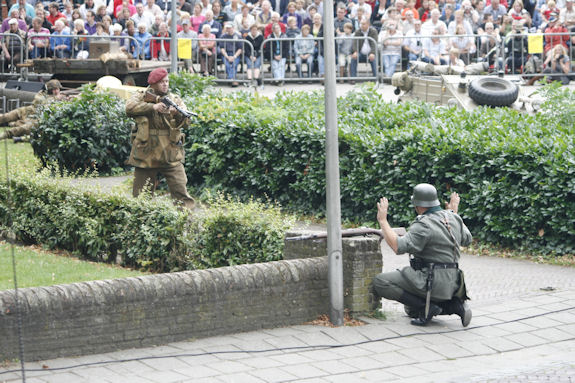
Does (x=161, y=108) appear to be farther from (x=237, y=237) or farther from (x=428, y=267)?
(x=428, y=267)

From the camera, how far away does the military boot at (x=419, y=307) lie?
9.41 meters

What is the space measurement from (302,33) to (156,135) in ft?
48.3

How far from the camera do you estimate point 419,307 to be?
31.1 ft

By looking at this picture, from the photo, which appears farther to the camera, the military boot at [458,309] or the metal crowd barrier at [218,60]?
the metal crowd barrier at [218,60]

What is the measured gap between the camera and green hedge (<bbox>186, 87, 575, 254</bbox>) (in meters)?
13.0

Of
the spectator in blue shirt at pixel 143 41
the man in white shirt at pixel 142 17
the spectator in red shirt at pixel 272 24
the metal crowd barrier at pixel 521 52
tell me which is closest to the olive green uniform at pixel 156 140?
the spectator in blue shirt at pixel 143 41

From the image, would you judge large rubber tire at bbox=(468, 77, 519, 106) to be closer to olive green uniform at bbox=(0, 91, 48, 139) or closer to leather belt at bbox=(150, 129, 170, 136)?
leather belt at bbox=(150, 129, 170, 136)

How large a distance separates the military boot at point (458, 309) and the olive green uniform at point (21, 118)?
12.9 m

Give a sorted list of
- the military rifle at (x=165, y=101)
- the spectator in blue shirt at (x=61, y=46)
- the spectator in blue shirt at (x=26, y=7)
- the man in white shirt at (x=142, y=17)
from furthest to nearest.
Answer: the spectator in blue shirt at (x=26, y=7), the man in white shirt at (x=142, y=17), the spectator in blue shirt at (x=61, y=46), the military rifle at (x=165, y=101)

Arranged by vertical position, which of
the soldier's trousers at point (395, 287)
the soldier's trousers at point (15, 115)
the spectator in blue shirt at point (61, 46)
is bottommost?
the soldier's trousers at point (395, 287)

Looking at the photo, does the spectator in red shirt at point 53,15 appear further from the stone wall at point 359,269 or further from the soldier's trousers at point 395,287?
the soldier's trousers at point 395,287

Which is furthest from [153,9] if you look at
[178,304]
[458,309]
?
[178,304]

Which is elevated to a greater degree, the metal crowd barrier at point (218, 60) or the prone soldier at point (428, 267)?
the metal crowd barrier at point (218, 60)

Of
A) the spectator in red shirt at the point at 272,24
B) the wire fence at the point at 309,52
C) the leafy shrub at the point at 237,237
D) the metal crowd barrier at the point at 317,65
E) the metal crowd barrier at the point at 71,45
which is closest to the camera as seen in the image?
the leafy shrub at the point at 237,237
